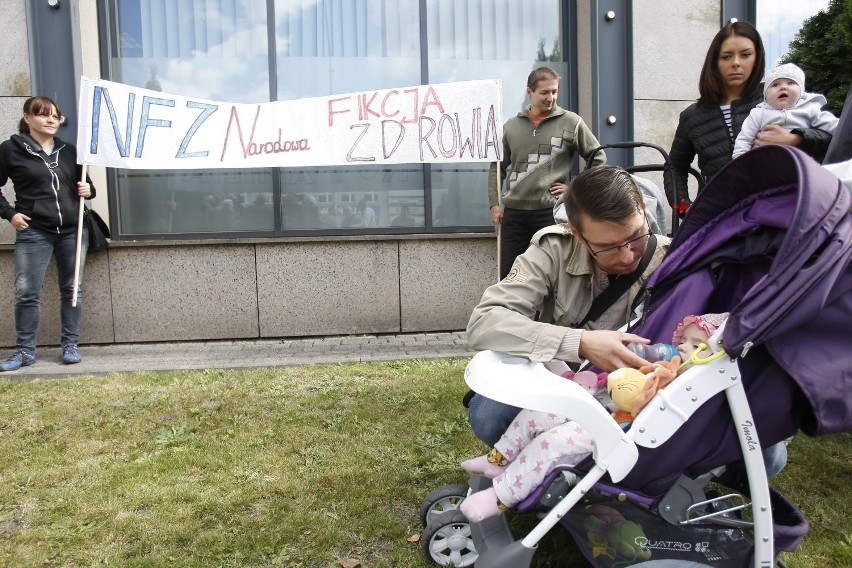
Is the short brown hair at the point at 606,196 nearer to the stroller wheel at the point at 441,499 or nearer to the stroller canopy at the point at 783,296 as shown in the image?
the stroller canopy at the point at 783,296

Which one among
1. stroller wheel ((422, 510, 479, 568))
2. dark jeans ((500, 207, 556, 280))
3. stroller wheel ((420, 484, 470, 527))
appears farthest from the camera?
dark jeans ((500, 207, 556, 280))

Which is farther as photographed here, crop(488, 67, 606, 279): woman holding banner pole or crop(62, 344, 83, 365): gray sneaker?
crop(62, 344, 83, 365): gray sneaker

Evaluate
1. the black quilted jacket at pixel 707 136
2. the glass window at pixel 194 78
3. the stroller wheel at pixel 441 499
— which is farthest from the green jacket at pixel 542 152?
the stroller wheel at pixel 441 499

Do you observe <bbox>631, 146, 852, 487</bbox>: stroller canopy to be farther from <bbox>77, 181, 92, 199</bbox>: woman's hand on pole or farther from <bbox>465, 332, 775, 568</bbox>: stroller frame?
<bbox>77, 181, 92, 199</bbox>: woman's hand on pole

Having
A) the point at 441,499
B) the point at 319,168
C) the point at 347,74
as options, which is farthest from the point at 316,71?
the point at 441,499

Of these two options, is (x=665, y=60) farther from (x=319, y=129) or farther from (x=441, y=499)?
(x=441, y=499)

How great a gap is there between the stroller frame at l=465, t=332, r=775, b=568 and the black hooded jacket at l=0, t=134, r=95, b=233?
489cm

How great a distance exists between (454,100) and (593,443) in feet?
15.0

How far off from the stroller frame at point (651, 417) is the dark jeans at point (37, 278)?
4886 mm

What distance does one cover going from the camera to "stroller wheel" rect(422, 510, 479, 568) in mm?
2293

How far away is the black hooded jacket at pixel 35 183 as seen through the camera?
528cm

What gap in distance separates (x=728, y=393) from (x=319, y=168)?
565cm

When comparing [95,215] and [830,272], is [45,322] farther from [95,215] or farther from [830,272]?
[830,272]

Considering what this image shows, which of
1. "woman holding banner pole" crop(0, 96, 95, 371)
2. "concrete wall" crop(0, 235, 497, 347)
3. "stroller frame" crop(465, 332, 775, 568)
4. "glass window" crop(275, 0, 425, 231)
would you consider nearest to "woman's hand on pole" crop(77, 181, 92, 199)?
"woman holding banner pole" crop(0, 96, 95, 371)
